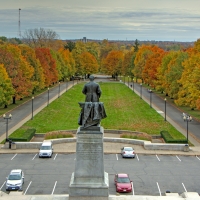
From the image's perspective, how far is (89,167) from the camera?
70.5 feet

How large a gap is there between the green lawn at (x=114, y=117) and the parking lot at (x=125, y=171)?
31.6ft

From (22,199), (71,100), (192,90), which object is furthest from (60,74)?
(22,199)

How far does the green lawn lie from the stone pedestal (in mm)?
26277

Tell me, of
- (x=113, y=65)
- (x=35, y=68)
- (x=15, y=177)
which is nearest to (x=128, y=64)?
(x=113, y=65)

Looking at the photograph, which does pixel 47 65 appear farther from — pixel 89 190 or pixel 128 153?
pixel 89 190

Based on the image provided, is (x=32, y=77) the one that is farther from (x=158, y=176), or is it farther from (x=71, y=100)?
(x=158, y=176)

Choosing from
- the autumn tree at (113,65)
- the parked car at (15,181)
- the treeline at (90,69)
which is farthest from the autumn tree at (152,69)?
the parked car at (15,181)

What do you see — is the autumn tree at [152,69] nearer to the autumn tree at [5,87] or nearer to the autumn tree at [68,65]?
the autumn tree at [68,65]

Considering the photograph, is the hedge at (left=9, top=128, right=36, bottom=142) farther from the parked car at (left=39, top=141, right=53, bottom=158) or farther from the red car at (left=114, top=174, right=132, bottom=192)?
the red car at (left=114, top=174, right=132, bottom=192)

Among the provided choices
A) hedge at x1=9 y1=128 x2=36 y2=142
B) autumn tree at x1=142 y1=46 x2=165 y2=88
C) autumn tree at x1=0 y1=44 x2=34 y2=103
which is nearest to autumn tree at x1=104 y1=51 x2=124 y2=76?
autumn tree at x1=142 y1=46 x2=165 y2=88

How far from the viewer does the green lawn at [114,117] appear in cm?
5172

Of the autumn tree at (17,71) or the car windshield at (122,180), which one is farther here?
the autumn tree at (17,71)

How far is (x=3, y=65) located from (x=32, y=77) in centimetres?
1514

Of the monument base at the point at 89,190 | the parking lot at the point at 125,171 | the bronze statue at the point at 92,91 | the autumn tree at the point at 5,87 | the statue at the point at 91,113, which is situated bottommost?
the parking lot at the point at 125,171
